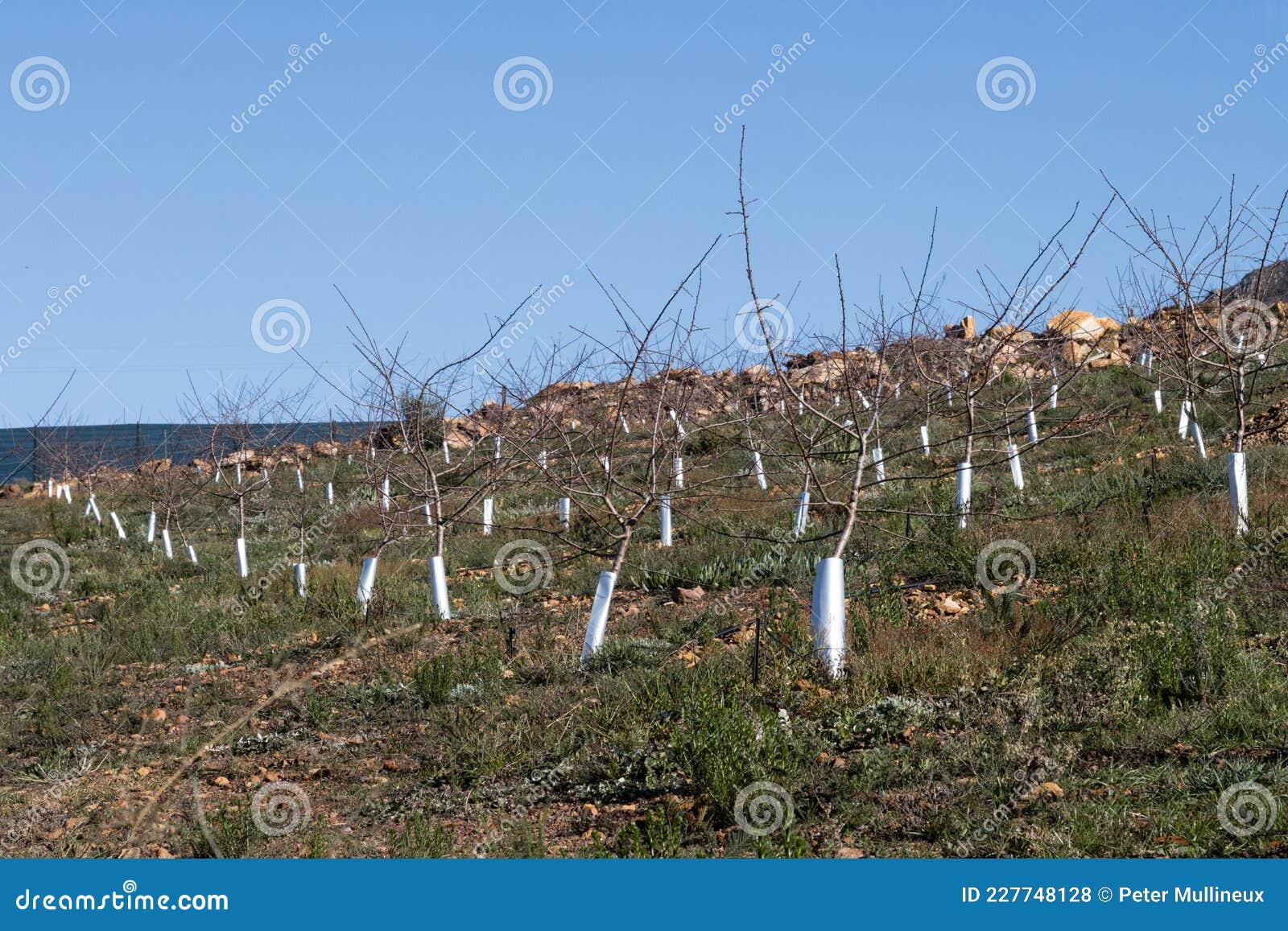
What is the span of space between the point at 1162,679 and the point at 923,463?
1385cm

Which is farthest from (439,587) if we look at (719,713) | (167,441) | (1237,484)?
(167,441)

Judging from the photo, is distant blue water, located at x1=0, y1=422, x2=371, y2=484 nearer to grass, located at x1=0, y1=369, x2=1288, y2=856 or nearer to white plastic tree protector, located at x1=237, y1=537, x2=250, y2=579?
white plastic tree protector, located at x1=237, y1=537, x2=250, y2=579

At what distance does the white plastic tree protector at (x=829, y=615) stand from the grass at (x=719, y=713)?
15 cm

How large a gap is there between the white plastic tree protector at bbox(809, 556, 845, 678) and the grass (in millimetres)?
152

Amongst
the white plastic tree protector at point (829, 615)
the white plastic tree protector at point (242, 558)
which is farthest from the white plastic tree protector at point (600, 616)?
the white plastic tree protector at point (242, 558)

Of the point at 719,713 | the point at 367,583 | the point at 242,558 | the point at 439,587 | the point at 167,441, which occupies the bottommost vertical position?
the point at 719,713

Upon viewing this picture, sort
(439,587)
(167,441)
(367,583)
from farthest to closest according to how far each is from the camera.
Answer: (167,441) < (367,583) < (439,587)

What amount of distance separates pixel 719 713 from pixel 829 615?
1.43 m

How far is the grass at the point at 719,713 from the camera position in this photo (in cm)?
492

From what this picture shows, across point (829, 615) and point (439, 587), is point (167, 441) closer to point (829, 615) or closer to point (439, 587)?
point (439, 587)

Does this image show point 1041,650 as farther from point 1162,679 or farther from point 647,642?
point 647,642

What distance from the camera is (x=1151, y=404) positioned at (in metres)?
23.2

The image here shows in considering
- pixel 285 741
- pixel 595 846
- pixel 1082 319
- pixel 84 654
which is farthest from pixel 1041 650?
pixel 1082 319

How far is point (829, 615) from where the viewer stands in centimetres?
691
